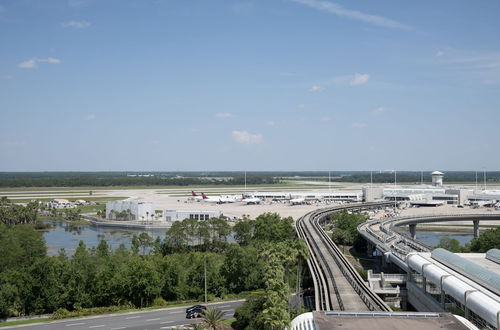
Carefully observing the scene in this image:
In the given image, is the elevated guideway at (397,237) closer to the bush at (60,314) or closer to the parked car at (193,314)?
the parked car at (193,314)

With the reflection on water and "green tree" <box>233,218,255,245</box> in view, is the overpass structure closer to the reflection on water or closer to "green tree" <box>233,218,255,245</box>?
"green tree" <box>233,218,255,245</box>

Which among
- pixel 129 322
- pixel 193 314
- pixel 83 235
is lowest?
pixel 83 235

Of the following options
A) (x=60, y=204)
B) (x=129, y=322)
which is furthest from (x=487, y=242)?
(x=60, y=204)

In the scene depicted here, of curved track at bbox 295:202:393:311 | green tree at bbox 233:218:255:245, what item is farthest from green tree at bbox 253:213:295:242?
curved track at bbox 295:202:393:311

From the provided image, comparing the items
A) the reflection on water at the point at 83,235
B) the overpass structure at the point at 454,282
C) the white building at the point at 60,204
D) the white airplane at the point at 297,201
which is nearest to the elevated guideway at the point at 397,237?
the overpass structure at the point at 454,282

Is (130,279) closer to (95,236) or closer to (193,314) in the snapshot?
(193,314)

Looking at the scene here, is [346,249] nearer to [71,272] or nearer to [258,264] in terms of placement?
[258,264]
